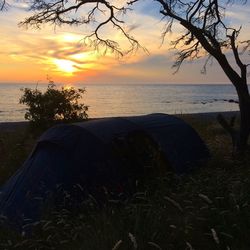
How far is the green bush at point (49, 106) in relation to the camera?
15.5 meters

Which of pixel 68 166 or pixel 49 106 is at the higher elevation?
pixel 49 106

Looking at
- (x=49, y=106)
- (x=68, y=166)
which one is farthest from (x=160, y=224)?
(x=49, y=106)

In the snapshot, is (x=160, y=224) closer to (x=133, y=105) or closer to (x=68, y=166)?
(x=68, y=166)

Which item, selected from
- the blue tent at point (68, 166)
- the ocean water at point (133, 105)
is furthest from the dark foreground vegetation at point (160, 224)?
the ocean water at point (133, 105)

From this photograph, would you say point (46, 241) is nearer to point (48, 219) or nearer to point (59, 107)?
point (48, 219)

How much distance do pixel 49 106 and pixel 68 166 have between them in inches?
277

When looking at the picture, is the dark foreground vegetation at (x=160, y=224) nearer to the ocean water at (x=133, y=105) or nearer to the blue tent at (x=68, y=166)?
the blue tent at (x=68, y=166)

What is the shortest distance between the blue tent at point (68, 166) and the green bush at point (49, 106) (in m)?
→ 5.84

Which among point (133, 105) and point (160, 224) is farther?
point (133, 105)

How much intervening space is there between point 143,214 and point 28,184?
3382 mm

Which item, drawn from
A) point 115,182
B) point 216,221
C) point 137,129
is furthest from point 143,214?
point 137,129

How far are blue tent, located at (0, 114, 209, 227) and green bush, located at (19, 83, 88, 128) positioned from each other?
584cm

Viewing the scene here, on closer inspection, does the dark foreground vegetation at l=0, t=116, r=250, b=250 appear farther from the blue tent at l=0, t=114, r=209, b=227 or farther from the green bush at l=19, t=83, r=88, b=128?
the green bush at l=19, t=83, r=88, b=128

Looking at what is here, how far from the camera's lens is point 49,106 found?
50.6ft
